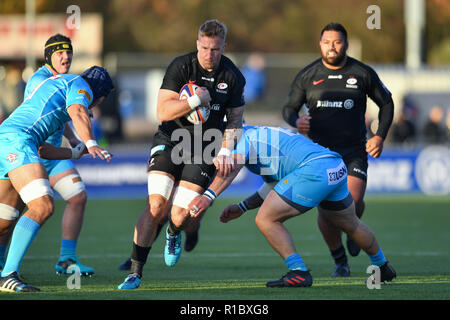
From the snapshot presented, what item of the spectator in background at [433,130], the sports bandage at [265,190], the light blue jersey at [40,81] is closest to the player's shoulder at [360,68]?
the sports bandage at [265,190]

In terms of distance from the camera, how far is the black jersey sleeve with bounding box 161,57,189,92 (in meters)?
8.66

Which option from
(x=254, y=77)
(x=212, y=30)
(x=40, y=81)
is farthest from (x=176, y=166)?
(x=254, y=77)

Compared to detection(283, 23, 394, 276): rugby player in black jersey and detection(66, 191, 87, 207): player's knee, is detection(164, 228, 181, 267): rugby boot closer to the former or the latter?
detection(66, 191, 87, 207): player's knee

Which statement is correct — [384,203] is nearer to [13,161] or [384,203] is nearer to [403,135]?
[403,135]

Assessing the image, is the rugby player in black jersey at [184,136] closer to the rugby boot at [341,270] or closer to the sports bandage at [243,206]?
the sports bandage at [243,206]

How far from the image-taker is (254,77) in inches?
1162

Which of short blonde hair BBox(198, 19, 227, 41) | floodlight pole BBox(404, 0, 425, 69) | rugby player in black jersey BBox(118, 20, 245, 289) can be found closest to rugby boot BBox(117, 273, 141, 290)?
rugby player in black jersey BBox(118, 20, 245, 289)

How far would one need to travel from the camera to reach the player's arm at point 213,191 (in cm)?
816

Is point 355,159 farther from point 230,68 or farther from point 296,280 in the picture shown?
point 296,280

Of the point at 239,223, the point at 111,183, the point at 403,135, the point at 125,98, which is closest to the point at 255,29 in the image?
the point at 125,98

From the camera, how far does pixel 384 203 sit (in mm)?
20078

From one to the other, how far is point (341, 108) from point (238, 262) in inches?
87.9

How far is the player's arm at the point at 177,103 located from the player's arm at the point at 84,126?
0.69 m
